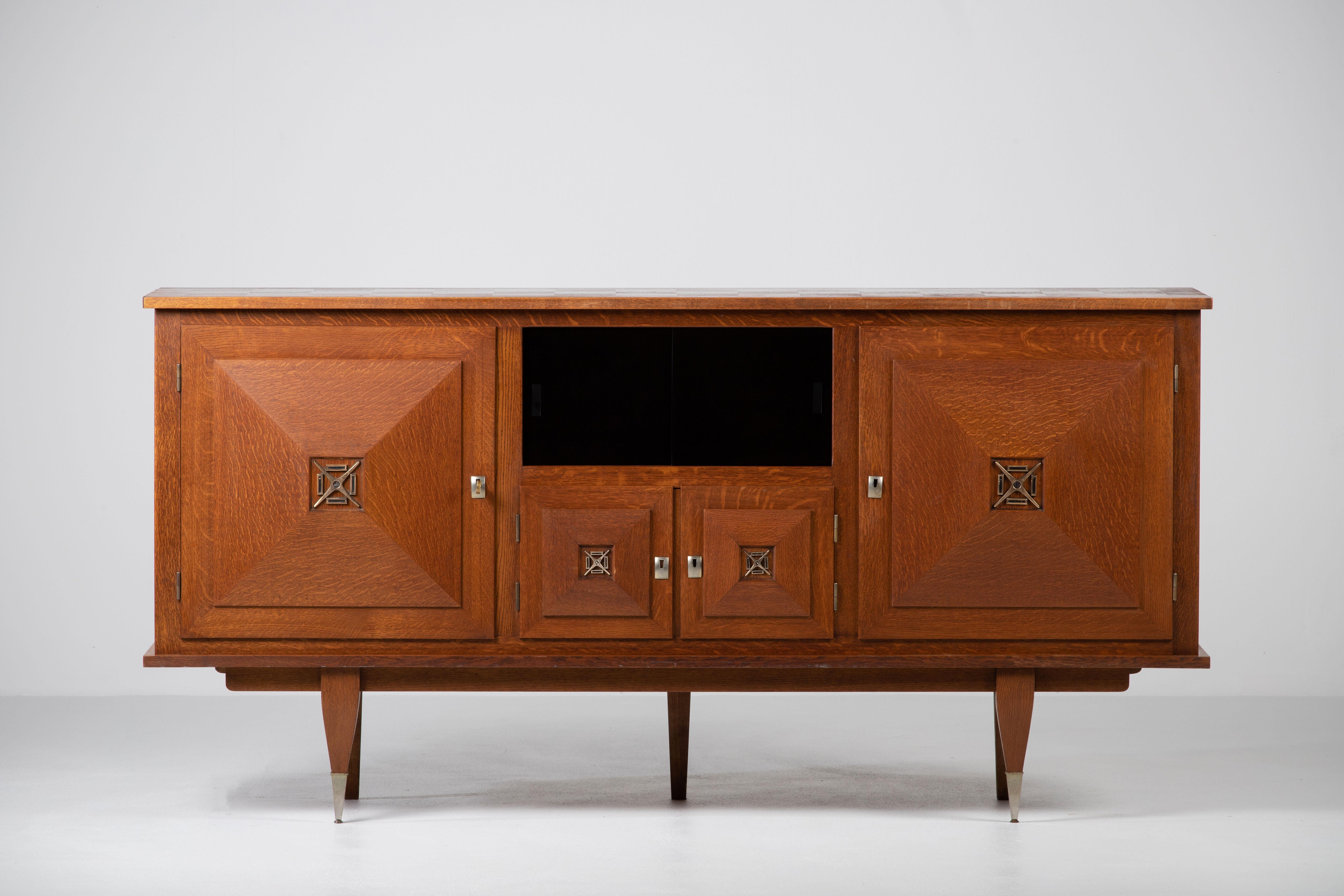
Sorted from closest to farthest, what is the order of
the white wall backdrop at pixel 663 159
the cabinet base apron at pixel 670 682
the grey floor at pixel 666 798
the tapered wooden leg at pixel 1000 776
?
the grey floor at pixel 666 798 < the cabinet base apron at pixel 670 682 < the tapered wooden leg at pixel 1000 776 < the white wall backdrop at pixel 663 159

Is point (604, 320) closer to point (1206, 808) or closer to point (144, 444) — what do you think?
point (1206, 808)

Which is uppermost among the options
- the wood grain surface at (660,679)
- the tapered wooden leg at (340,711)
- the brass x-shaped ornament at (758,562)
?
the brass x-shaped ornament at (758,562)

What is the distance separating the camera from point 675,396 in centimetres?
309

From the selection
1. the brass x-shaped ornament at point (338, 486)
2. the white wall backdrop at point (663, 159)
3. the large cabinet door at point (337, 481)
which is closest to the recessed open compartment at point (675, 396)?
the large cabinet door at point (337, 481)

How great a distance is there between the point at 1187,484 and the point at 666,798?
1.38m

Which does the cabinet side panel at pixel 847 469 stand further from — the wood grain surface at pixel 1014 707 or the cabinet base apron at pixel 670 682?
the wood grain surface at pixel 1014 707

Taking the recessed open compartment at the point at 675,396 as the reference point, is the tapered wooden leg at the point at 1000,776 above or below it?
below

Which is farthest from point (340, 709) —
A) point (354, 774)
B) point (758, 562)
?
point (758, 562)

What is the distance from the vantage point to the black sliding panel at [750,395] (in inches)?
121

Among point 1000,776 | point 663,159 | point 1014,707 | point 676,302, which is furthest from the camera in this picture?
point 663,159

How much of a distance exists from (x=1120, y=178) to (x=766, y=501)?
2203 mm

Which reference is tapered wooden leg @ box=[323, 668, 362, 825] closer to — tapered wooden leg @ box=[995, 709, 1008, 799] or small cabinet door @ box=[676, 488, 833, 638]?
small cabinet door @ box=[676, 488, 833, 638]

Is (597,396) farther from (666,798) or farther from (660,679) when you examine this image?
(666,798)

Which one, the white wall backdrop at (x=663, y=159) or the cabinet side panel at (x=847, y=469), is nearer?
the cabinet side panel at (x=847, y=469)
